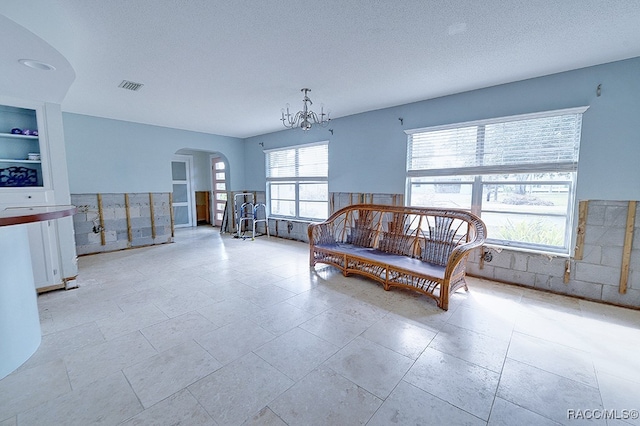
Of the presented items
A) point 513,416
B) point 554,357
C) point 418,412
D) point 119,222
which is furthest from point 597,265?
point 119,222

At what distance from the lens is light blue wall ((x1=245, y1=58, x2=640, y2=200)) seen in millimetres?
2787

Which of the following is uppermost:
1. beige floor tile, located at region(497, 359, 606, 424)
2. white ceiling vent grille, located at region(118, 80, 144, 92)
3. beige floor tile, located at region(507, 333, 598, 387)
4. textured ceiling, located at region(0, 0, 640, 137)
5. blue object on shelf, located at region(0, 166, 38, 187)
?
white ceiling vent grille, located at region(118, 80, 144, 92)

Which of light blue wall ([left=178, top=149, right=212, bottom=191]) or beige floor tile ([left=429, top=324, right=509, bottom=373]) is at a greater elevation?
light blue wall ([left=178, top=149, right=212, bottom=191])

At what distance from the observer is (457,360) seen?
2.01m

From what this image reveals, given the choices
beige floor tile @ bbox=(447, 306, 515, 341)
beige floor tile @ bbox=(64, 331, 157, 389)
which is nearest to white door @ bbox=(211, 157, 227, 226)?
beige floor tile @ bbox=(64, 331, 157, 389)

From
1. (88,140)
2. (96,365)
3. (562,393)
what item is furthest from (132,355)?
(88,140)

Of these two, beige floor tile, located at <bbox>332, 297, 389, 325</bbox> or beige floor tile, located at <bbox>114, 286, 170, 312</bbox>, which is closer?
beige floor tile, located at <bbox>332, 297, 389, 325</bbox>

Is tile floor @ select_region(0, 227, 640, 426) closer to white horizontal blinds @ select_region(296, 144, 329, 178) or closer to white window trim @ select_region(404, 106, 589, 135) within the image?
white window trim @ select_region(404, 106, 589, 135)

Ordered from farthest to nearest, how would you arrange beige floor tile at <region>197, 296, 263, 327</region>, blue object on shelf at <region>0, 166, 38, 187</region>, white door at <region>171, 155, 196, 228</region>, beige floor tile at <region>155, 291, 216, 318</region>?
white door at <region>171, 155, 196, 228</region> → blue object on shelf at <region>0, 166, 38, 187</region> → beige floor tile at <region>155, 291, 216, 318</region> → beige floor tile at <region>197, 296, 263, 327</region>

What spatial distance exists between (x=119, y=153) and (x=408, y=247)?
5849 mm

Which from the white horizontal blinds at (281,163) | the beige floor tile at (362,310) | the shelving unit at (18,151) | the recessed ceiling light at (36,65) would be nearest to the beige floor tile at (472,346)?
the beige floor tile at (362,310)

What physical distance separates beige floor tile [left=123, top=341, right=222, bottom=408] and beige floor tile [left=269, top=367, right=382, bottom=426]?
0.65m

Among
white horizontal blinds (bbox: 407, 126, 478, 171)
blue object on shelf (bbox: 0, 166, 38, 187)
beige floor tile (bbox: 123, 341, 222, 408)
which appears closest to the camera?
beige floor tile (bbox: 123, 341, 222, 408)

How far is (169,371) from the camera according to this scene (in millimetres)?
1890
